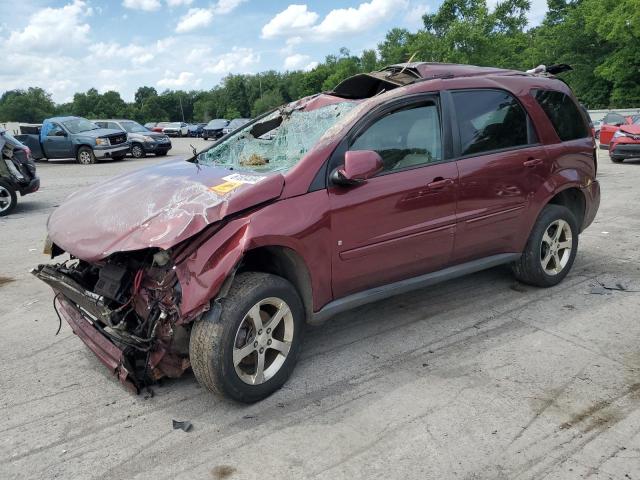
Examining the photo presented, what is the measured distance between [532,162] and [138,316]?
3372 mm

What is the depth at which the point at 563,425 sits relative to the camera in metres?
2.91

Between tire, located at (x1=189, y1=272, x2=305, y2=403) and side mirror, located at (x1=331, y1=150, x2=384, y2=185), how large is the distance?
75cm

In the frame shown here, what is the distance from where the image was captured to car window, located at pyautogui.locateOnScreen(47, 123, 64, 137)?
19250 mm

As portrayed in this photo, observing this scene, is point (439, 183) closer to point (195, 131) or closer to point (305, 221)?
point (305, 221)

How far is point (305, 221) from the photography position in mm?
3268

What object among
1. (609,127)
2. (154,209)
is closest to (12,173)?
(154,209)

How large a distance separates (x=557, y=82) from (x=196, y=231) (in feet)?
12.6

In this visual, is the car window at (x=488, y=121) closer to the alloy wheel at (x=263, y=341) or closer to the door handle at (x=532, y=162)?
the door handle at (x=532, y=162)

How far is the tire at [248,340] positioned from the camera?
9.72ft

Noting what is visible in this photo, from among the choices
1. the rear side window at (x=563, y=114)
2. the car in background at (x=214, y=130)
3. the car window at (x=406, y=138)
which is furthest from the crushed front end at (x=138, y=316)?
the car in background at (x=214, y=130)

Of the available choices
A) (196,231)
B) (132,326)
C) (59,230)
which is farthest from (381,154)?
(59,230)

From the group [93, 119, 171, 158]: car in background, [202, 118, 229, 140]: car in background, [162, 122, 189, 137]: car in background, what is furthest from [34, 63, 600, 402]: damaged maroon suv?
[162, 122, 189, 137]: car in background

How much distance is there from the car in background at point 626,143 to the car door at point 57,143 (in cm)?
1770

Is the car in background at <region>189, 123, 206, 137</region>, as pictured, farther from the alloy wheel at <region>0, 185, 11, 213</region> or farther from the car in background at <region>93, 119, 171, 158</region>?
the alloy wheel at <region>0, 185, 11, 213</region>
